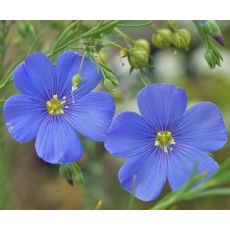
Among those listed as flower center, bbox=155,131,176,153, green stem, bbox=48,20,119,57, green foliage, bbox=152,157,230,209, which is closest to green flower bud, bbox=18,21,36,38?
green stem, bbox=48,20,119,57

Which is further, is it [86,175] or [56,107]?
[86,175]

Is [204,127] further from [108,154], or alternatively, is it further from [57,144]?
[108,154]

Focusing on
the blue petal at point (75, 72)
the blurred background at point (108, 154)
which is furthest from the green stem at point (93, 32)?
the blurred background at point (108, 154)

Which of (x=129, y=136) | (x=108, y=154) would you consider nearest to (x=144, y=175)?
(x=129, y=136)

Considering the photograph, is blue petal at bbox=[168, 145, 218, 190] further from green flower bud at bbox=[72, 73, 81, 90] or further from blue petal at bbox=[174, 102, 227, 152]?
green flower bud at bbox=[72, 73, 81, 90]

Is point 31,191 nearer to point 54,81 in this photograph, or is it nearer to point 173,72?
point 173,72

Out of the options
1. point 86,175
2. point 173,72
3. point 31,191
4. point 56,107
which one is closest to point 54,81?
point 56,107

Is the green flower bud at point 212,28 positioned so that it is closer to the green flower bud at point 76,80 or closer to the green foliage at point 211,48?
the green foliage at point 211,48
